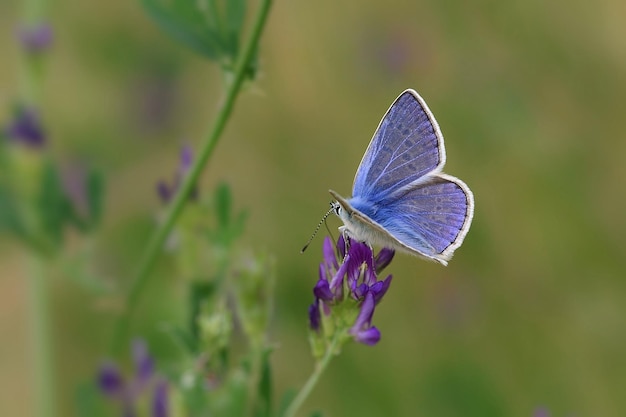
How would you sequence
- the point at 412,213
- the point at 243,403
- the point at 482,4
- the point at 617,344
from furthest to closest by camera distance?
the point at 482,4, the point at 617,344, the point at 412,213, the point at 243,403

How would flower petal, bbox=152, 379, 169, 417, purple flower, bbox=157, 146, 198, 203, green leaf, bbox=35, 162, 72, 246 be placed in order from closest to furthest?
flower petal, bbox=152, 379, 169, 417 < purple flower, bbox=157, 146, 198, 203 < green leaf, bbox=35, 162, 72, 246

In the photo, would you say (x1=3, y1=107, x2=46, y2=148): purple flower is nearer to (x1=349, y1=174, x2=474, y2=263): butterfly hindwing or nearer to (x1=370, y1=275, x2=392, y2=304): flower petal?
(x1=349, y1=174, x2=474, y2=263): butterfly hindwing

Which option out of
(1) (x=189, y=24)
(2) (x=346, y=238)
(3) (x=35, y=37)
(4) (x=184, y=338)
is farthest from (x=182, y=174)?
(3) (x=35, y=37)

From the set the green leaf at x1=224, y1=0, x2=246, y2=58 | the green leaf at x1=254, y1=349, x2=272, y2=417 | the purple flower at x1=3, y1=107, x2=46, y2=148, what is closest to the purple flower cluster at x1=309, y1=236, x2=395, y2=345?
the green leaf at x1=254, y1=349, x2=272, y2=417

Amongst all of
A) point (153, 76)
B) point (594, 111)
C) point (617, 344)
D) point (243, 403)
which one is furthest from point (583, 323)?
point (153, 76)

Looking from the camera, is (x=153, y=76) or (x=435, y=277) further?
(x=153, y=76)

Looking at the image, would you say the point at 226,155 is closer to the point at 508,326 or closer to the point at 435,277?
the point at 435,277
